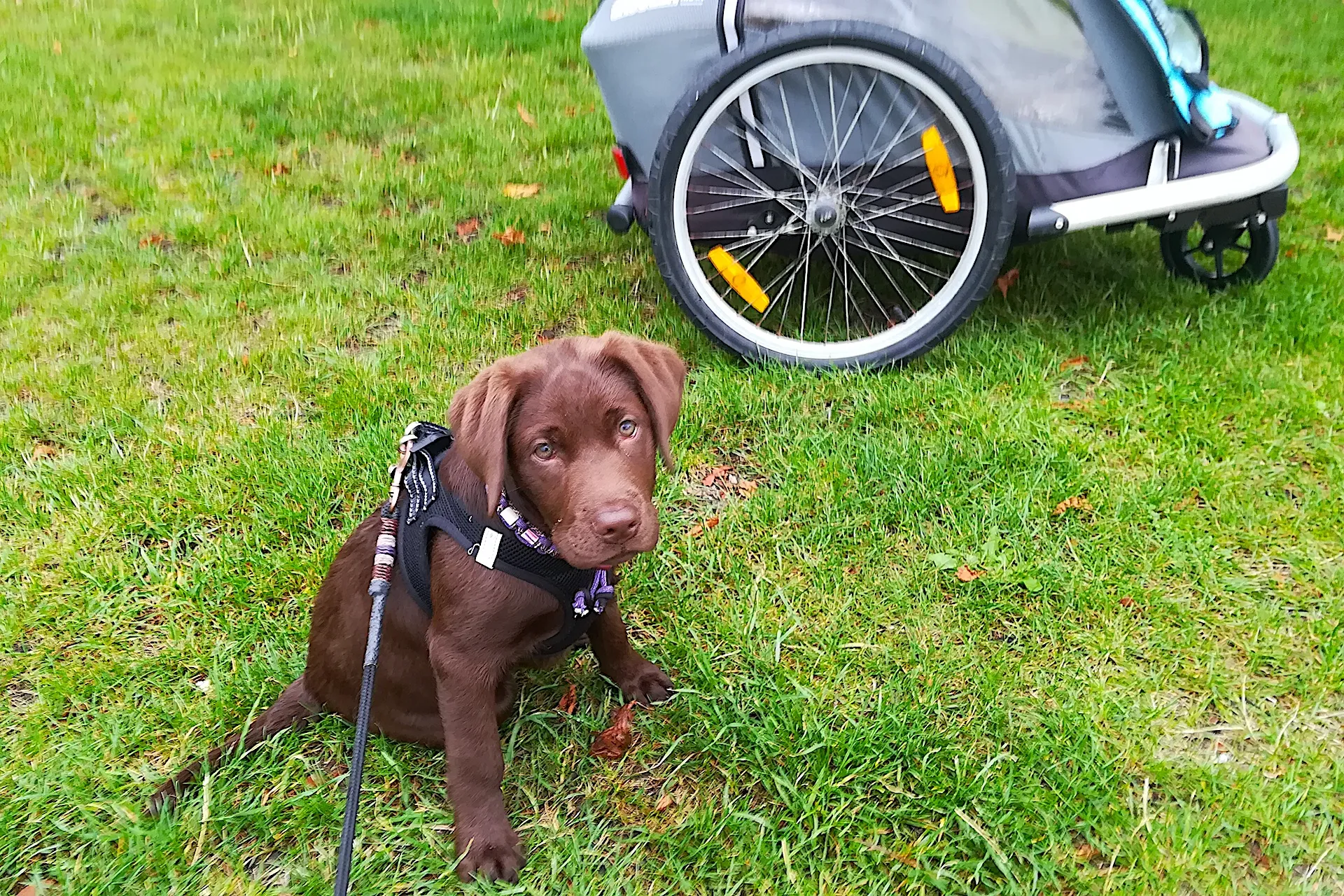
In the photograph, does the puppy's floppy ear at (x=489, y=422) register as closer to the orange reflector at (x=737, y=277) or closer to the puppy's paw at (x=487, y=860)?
the puppy's paw at (x=487, y=860)

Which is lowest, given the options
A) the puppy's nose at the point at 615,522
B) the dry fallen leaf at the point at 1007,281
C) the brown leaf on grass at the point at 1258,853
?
the brown leaf on grass at the point at 1258,853

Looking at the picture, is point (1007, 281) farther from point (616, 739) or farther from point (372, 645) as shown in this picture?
point (372, 645)

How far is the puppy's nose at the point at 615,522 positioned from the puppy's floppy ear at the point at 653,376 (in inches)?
Result: 9.8

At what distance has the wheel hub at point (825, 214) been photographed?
332 centimetres

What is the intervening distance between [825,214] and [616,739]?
A: 2116mm

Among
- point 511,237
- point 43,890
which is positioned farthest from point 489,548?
point 511,237

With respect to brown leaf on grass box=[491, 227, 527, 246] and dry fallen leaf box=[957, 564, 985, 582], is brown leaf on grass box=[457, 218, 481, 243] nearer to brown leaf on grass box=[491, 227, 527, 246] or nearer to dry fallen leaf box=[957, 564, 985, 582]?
brown leaf on grass box=[491, 227, 527, 246]

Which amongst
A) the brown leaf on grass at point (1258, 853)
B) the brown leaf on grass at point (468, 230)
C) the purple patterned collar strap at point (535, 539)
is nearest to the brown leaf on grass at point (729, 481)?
the purple patterned collar strap at point (535, 539)

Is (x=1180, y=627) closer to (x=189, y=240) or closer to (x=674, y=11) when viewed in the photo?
(x=674, y=11)

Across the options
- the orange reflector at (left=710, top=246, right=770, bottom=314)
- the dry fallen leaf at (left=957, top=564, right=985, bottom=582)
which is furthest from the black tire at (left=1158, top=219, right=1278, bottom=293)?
the dry fallen leaf at (left=957, top=564, right=985, bottom=582)

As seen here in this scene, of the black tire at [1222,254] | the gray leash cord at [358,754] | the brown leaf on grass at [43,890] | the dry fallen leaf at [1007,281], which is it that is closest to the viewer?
the gray leash cord at [358,754]

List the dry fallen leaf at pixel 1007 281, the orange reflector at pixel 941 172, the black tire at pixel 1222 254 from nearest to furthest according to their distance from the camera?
the orange reflector at pixel 941 172
the black tire at pixel 1222 254
the dry fallen leaf at pixel 1007 281

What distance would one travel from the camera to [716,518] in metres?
2.93

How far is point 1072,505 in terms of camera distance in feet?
9.44
